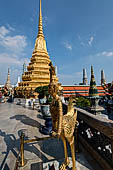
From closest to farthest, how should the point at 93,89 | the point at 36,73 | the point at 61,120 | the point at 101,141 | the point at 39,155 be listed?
the point at 61,120
the point at 101,141
the point at 39,155
the point at 93,89
the point at 36,73

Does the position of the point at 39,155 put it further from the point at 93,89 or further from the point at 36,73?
the point at 36,73

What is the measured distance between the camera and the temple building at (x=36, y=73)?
18.7m

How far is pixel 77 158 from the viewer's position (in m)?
2.44

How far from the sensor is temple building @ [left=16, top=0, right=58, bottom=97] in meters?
18.7

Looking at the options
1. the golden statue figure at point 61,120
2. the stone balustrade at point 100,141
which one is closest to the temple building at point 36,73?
the stone balustrade at point 100,141

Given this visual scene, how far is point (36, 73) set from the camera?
1989cm

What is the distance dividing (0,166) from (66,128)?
2.11 meters

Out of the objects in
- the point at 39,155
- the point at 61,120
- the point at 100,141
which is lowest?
the point at 39,155

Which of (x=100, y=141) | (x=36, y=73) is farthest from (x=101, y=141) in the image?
(x=36, y=73)

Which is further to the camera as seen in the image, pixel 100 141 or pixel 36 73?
pixel 36 73

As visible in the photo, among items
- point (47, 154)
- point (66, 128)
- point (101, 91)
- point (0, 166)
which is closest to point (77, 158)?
point (47, 154)

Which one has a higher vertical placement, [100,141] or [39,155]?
[100,141]

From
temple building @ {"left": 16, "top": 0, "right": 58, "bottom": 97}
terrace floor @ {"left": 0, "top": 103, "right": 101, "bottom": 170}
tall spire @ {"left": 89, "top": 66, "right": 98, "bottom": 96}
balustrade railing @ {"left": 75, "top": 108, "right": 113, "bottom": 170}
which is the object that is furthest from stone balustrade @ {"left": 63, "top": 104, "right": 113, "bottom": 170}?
temple building @ {"left": 16, "top": 0, "right": 58, "bottom": 97}

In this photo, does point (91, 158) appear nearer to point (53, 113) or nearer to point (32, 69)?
point (53, 113)
